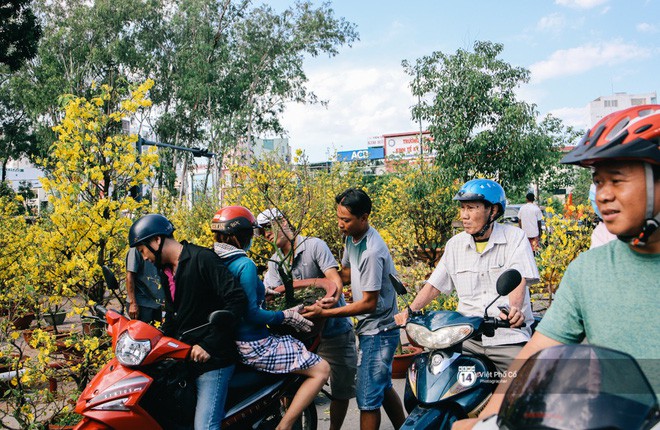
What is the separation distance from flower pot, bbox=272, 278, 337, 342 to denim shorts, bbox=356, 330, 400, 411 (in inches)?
14.6

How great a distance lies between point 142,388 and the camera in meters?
3.16

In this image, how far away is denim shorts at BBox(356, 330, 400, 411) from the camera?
3.68 metres

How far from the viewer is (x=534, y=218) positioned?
46.9ft

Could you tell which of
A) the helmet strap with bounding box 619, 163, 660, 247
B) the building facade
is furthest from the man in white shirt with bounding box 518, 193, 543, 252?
the building facade


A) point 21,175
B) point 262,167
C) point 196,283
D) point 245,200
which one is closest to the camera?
point 196,283

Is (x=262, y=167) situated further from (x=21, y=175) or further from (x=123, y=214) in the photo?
(x=21, y=175)

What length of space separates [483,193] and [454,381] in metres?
1.23

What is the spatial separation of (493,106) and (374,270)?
10.5 metres

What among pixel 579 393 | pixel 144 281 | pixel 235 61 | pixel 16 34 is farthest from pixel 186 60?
pixel 579 393

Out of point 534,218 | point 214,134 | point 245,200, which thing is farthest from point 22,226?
point 214,134

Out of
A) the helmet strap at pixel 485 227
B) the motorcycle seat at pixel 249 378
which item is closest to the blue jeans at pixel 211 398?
the motorcycle seat at pixel 249 378

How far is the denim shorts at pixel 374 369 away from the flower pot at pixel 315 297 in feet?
1.21

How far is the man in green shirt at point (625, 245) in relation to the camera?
1.52 meters

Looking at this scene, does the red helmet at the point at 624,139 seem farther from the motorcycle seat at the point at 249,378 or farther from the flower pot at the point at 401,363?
the flower pot at the point at 401,363
